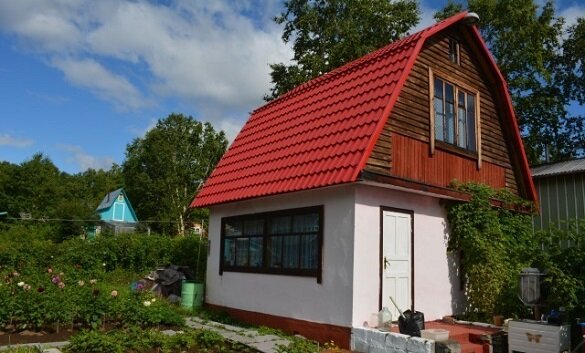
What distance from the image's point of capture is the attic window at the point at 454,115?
10.1 m

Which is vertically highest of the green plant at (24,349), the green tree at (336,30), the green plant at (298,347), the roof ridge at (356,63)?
the green tree at (336,30)

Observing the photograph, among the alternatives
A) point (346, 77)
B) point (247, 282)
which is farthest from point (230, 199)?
point (346, 77)

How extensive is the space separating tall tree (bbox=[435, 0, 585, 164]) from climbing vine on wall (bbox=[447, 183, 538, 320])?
14.1 meters

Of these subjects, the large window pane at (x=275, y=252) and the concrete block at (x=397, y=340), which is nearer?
the concrete block at (x=397, y=340)

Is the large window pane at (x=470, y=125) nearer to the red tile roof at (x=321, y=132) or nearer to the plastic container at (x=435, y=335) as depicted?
the red tile roof at (x=321, y=132)

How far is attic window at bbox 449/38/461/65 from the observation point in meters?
10.8

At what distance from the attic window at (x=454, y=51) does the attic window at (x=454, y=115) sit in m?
0.48

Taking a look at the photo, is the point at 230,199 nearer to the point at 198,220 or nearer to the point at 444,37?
the point at 444,37

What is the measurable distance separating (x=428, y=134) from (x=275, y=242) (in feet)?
12.2

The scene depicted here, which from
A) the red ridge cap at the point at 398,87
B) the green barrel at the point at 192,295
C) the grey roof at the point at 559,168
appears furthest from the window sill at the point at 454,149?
the green barrel at the point at 192,295

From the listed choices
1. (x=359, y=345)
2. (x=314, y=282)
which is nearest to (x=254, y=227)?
(x=314, y=282)

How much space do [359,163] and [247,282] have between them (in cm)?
420

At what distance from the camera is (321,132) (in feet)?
32.5

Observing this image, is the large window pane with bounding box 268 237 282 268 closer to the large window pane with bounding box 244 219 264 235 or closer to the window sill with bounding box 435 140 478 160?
the large window pane with bounding box 244 219 264 235
